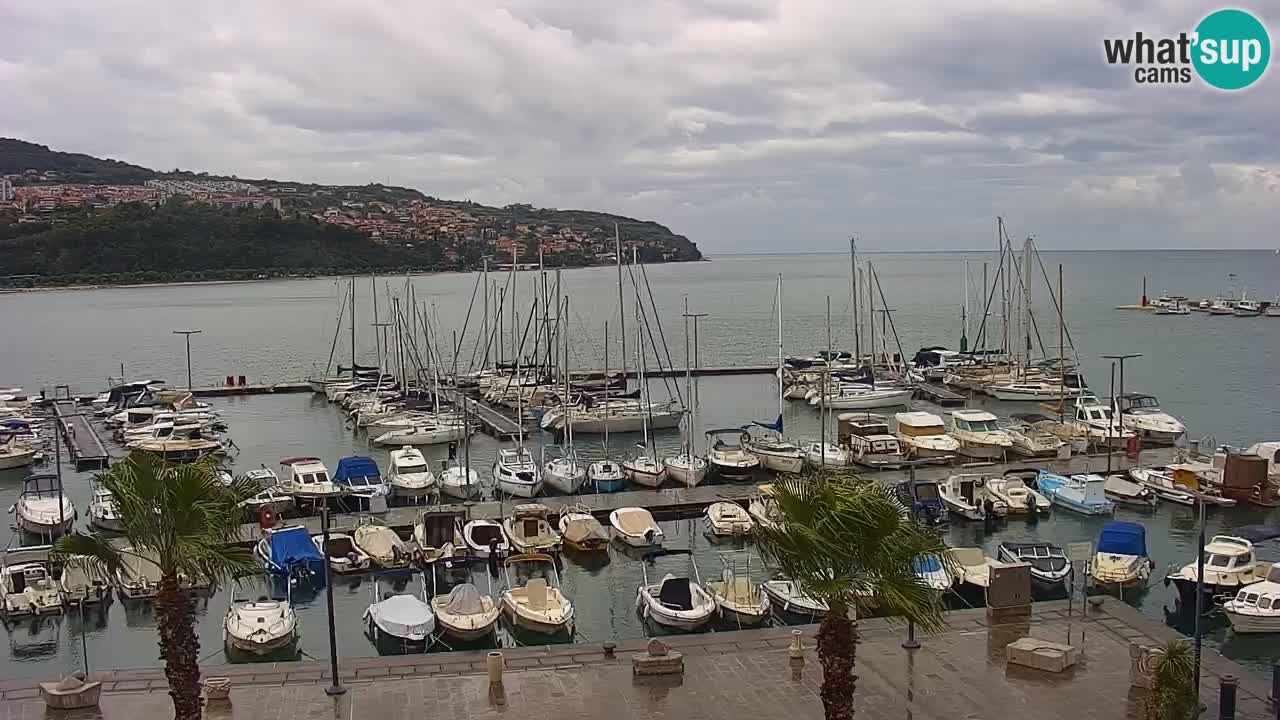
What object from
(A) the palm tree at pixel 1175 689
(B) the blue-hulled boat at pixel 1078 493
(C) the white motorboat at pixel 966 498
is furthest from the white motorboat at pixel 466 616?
(B) the blue-hulled boat at pixel 1078 493

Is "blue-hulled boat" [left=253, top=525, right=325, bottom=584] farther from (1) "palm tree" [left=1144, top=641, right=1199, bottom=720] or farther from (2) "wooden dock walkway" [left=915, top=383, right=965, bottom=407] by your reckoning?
(2) "wooden dock walkway" [left=915, top=383, right=965, bottom=407]

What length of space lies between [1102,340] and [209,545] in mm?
102912

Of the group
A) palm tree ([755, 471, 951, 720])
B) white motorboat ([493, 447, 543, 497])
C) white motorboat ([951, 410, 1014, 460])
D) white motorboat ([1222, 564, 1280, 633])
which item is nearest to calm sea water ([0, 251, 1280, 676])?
white motorboat ([1222, 564, 1280, 633])

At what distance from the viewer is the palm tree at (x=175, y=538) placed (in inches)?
442

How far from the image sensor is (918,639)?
57.5ft

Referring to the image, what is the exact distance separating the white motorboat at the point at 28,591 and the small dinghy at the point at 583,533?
12.0 m

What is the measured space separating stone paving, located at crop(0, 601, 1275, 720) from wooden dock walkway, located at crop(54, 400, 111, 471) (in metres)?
25.5

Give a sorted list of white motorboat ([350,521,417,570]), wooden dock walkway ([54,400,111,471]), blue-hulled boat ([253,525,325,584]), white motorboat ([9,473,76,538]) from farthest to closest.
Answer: wooden dock walkway ([54,400,111,471])
white motorboat ([9,473,76,538])
white motorboat ([350,521,417,570])
blue-hulled boat ([253,525,325,584])

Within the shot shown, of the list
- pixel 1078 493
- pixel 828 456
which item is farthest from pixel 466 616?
pixel 1078 493

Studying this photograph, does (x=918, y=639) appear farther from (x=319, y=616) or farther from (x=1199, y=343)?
(x=1199, y=343)

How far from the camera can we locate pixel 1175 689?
11.7 meters

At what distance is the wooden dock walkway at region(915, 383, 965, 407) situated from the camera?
57.8 m

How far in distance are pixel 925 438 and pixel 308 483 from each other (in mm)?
22297

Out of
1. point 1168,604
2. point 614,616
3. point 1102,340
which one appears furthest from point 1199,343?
point 614,616
